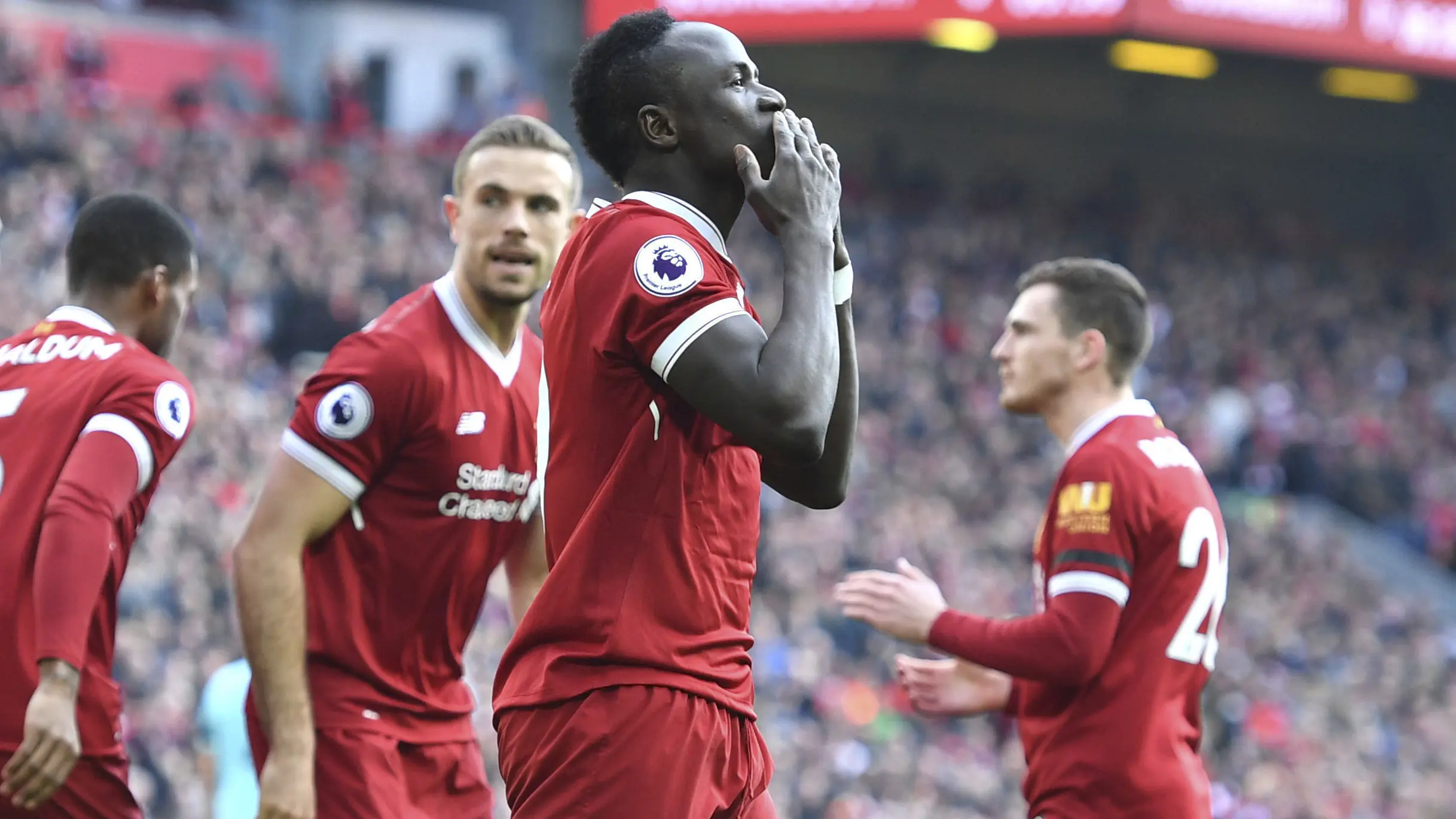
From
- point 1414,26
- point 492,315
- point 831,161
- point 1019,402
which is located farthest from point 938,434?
point 831,161

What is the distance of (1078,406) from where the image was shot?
16.2 feet

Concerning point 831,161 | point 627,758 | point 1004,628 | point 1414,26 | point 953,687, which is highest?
point 1414,26

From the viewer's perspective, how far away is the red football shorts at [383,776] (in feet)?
13.5

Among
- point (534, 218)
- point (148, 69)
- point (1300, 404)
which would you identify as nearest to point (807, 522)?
point (1300, 404)

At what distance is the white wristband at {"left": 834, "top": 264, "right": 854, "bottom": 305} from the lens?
328 cm

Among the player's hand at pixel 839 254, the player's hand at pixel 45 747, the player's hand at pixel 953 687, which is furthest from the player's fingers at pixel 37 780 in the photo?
the player's hand at pixel 953 687

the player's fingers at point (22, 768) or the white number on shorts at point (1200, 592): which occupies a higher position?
the white number on shorts at point (1200, 592)

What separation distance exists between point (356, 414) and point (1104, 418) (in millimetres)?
1974

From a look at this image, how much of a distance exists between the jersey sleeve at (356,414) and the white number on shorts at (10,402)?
63cm

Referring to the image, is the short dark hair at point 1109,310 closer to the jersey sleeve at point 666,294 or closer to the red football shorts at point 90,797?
the jersey sleeve at point 666,294

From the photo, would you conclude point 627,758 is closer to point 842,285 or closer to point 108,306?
point 842,285

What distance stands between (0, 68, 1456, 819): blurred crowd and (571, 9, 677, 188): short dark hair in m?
7.06

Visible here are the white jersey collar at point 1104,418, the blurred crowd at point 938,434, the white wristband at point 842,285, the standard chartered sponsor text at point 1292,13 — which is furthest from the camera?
the standard chartered sponsor text at point 1292,13

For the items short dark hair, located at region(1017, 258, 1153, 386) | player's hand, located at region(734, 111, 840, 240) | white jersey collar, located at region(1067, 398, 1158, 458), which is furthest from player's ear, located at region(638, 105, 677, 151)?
short dark hair, located at region(1017, 258, 1153, 386)
